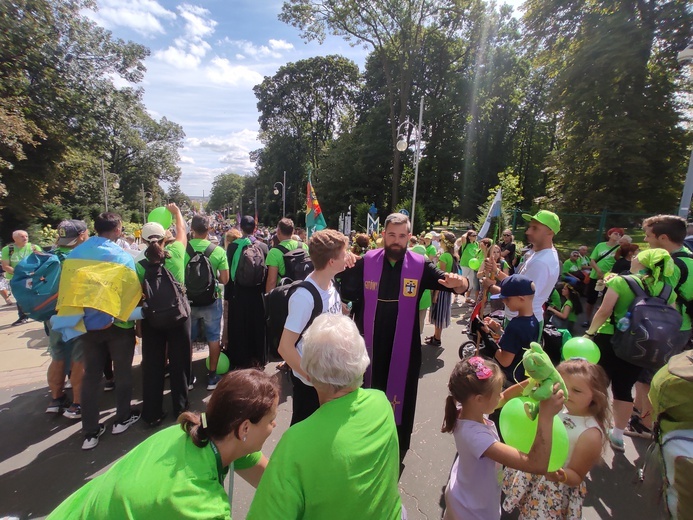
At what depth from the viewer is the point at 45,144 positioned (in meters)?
16.3

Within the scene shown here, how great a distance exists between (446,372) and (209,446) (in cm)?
388

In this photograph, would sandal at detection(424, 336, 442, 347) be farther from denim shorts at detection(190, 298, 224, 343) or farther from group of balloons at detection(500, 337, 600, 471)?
group of balloons at detection(500, 337, 600, 471)

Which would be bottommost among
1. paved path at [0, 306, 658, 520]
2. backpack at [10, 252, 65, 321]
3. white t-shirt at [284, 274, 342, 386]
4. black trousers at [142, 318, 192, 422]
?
paved path at [0, 306, 658, 520]

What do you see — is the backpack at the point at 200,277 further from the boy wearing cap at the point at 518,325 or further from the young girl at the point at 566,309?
the young girl at the point at 566,309

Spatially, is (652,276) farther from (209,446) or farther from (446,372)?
(209,446)

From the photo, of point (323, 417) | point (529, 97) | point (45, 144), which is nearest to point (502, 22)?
point (529, 97)

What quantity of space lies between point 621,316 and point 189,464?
3.29m

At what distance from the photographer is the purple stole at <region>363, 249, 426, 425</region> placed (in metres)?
2.61

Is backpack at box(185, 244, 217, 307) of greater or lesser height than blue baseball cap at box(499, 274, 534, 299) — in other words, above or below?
below

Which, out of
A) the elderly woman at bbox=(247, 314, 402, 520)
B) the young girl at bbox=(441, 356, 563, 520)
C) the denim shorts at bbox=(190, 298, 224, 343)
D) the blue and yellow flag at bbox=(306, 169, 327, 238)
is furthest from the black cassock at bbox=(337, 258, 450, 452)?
the blue and yellow flag at bbox=(306, 169, 327, 238)

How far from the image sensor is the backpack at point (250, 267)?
4.03m

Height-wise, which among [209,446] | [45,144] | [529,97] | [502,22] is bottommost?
[209,446]

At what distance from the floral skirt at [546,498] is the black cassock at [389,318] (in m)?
0.88

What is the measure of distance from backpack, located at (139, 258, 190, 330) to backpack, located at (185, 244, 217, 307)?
2.01 feet
